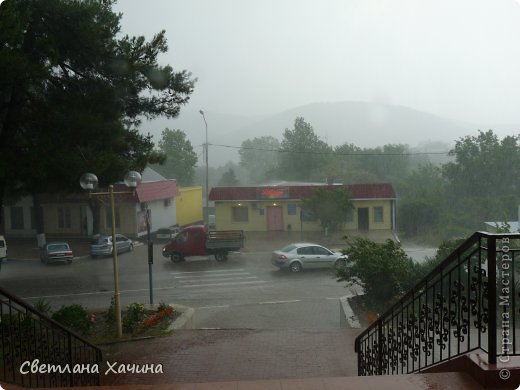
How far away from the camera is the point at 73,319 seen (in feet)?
31.1

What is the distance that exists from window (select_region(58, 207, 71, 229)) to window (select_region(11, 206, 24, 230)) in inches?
108

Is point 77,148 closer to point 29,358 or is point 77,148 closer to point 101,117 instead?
point 101,117

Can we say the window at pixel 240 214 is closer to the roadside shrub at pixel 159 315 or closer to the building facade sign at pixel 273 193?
the building facade sign at pixel 273 193

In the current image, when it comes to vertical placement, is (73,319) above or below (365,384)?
below

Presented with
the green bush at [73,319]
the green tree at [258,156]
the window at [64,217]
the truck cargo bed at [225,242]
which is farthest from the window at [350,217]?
the green bush at [73,319]

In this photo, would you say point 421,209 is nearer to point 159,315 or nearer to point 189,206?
point 189,206

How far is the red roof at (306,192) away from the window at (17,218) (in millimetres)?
10821

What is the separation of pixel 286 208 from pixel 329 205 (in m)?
3.38

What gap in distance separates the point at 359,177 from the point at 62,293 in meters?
20.3

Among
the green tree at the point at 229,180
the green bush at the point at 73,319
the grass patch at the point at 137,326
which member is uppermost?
the green tree at the point at 229,180

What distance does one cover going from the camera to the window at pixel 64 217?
2889 cm

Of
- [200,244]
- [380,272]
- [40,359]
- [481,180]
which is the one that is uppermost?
[481,180]

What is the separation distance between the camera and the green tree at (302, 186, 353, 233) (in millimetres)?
26000

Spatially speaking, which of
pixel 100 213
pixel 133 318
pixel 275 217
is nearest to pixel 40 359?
pixel 133 318
